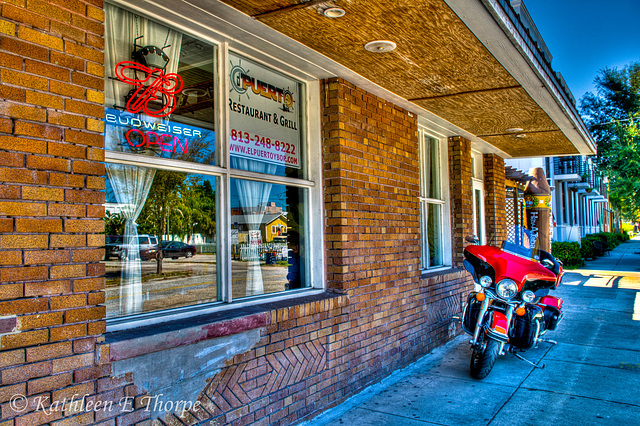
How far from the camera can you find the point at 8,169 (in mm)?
2275

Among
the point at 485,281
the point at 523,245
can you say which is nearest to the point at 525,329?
the point at 485,281

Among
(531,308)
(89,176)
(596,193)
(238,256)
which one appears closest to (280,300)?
(238,256)

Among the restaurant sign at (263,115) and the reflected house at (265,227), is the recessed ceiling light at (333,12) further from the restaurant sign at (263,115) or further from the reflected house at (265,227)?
the reflected house at (265,227)

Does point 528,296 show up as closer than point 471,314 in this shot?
Yes

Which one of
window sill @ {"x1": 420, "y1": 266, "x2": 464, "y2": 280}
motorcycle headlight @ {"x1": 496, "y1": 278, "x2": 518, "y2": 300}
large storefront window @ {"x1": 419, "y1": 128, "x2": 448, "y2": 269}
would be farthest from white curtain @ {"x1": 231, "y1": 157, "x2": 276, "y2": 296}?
large storefront window @ {"x1": 419, "y1": 128, "x2": 448, "y2": 269}

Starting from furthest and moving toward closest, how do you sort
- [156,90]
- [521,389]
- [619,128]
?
[619,128], [521,389], [156,90]

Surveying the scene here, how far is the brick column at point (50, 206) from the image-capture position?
2.26m

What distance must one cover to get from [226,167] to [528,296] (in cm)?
336

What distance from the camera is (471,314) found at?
5.33 metres

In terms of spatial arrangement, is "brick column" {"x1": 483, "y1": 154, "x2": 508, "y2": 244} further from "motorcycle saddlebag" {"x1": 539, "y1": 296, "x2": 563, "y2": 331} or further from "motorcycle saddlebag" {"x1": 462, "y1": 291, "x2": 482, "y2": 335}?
"motorcycle saddlebag" {"x1": 462, "y1": 291, "x2": 482, "y2": 335}

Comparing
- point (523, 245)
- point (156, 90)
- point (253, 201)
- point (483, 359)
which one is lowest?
point (483, 359)

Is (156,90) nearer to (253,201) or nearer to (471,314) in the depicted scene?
(253,201)

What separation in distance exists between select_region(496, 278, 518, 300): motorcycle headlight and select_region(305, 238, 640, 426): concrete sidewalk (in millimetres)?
926

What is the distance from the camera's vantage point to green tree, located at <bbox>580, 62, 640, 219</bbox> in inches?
635
